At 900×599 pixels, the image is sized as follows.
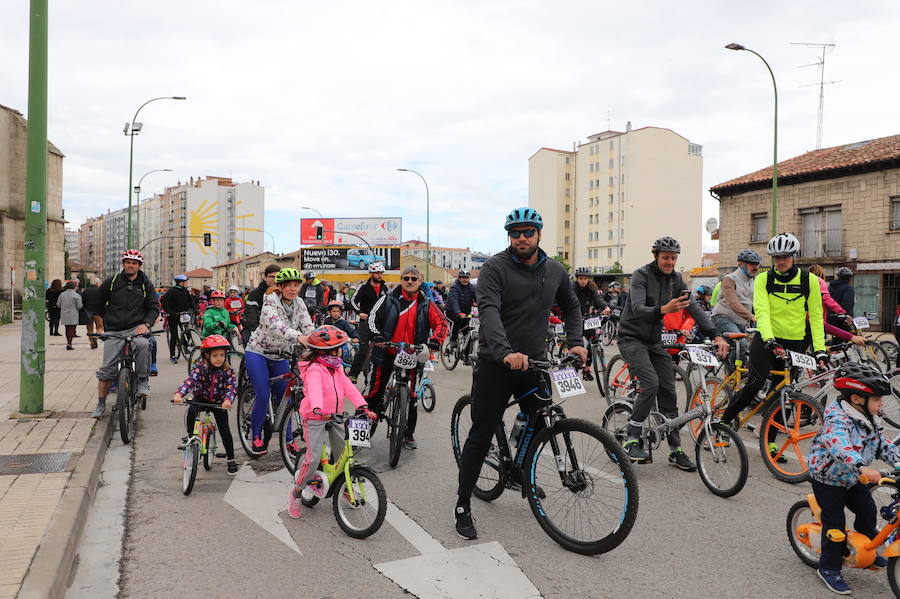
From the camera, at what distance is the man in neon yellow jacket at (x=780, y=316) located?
18.8 feet

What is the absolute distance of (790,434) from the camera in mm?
5488

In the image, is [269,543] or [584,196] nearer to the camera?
[269,543]

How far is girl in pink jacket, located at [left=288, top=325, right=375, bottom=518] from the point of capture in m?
4.59

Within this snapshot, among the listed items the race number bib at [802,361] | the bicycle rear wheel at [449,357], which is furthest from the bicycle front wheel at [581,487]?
the bicycle rear wheel at [449,357]

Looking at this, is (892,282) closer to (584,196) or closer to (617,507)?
(617,507)

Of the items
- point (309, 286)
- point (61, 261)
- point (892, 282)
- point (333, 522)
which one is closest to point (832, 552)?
point (333, 522)

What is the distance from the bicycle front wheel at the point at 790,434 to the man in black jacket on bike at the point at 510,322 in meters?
2.33

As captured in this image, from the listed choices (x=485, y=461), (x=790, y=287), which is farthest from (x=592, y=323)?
(x=485, y=461)

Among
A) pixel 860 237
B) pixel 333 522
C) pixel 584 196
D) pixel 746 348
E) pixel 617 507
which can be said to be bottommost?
pixel 333 522

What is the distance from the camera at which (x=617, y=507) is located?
3855mm

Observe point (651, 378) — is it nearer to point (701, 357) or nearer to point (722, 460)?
point (701, 357)

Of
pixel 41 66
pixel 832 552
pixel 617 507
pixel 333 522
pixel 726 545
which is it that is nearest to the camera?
pixel 832 552

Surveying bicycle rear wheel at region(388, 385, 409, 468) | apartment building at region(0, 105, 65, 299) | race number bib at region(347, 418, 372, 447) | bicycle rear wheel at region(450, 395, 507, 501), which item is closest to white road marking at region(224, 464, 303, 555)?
race number bib at region(347, 418, 372, 447)

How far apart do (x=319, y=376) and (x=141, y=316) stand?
13.0ft
